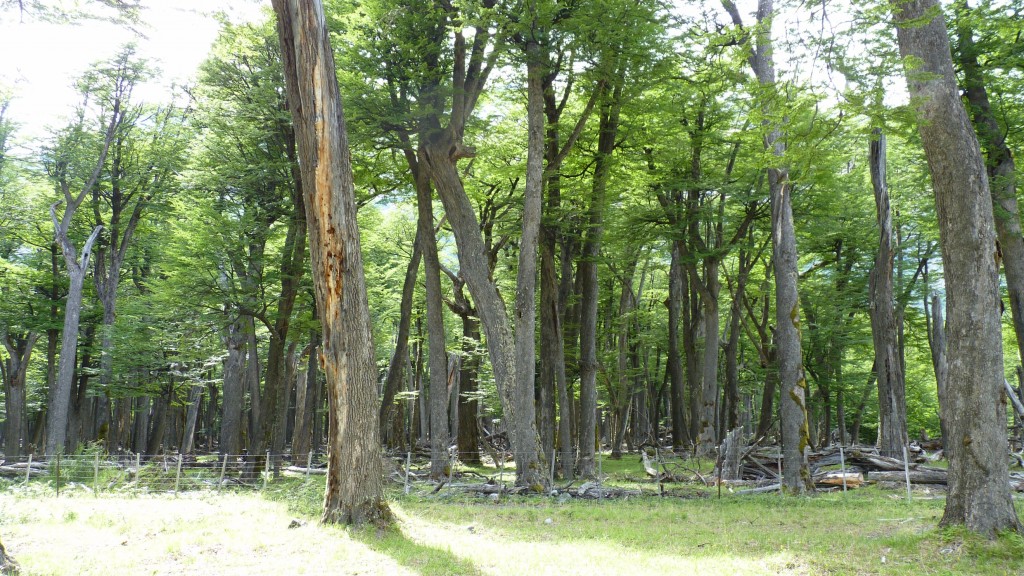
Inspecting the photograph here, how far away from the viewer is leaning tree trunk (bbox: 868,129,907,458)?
15838mm

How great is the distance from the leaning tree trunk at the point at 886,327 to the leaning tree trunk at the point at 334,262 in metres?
12.6

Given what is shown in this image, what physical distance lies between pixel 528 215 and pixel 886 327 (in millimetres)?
9519

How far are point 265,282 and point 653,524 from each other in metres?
12.7

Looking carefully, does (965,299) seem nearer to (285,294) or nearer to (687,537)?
(687,537)

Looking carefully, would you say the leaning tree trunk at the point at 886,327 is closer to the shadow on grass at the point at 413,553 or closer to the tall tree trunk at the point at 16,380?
the shadow on grass at the point at 413,553

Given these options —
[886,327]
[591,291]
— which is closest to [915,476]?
[886,327]

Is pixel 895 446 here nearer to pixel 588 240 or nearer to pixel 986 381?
pixel 588 240

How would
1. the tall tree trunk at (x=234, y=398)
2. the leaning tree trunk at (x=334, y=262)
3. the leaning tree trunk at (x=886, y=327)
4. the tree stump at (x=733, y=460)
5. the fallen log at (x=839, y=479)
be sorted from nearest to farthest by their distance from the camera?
the leaning tree trunk at (x=334, y=262) → the fallen log at (x=839, y=479) → the tree stump at (x=733, y=460) → the leaning tree trunk at (x=886, y=327) → the tall tree trunk at (x=234, y=398)

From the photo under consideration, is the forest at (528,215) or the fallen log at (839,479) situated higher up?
the forest at (528,215)

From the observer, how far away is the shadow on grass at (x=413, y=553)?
6.45m

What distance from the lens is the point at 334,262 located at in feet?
29.5

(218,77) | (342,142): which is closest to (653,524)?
(342,142)

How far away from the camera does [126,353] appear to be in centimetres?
2441

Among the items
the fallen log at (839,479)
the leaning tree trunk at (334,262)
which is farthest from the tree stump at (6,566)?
the fallen log at (839,479)
